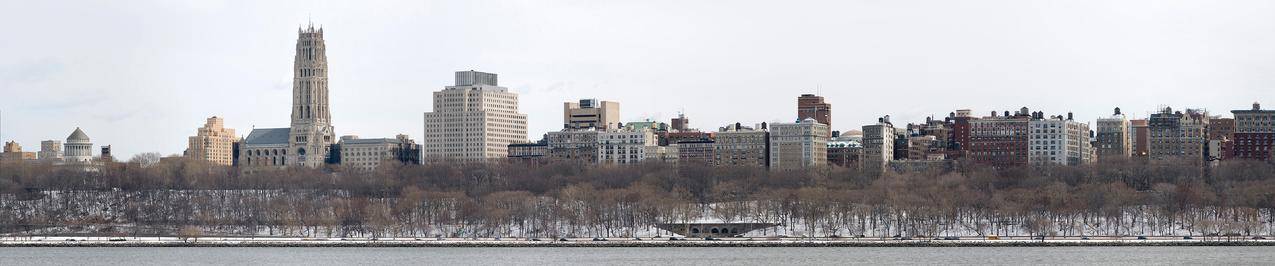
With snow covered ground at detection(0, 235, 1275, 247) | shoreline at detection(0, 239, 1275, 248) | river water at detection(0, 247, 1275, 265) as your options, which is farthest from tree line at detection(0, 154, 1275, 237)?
river water at detection(0, 247, 1275, 265)

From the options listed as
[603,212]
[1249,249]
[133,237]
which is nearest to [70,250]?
[133,237]

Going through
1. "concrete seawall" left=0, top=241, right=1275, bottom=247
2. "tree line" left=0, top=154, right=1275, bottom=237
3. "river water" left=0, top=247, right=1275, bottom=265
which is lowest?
"river water" left=0, top=247, right=1275, bottom=265

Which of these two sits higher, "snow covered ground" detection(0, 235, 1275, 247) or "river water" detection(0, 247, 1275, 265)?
"snow covered ground" detection(0, 235, 1275, 247)

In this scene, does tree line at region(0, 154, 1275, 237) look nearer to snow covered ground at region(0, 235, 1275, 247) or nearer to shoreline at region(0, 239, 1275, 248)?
snow covered ground at region(0, 235, 1275, 247)

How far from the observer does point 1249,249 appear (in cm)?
15012

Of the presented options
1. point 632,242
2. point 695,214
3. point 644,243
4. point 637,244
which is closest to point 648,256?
point 637,244

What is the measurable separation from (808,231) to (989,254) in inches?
995

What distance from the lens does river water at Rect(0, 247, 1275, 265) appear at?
460 ft

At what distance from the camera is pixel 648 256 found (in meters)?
148

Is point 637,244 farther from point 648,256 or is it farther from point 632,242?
point 648,256

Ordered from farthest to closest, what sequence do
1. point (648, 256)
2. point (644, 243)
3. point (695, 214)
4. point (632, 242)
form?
1. point (695, 214)
2. point (632, 242)
3. point (644, 243)
4. point (648, 256)

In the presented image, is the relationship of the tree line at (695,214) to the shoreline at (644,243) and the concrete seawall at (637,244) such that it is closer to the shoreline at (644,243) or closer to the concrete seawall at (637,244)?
the shoreline at (644,243)

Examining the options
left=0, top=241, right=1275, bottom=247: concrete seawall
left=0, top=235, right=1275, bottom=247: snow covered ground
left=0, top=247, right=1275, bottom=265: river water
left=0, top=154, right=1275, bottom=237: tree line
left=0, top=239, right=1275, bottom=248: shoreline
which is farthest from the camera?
left=0, top=154, right=1275, bottom=237: tree line

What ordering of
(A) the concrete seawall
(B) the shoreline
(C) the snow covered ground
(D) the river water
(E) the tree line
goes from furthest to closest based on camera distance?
(E) the tree line
(C) the snow covered ground
(A) the concrete seawall
(B) the shoreline
(D) the river water
